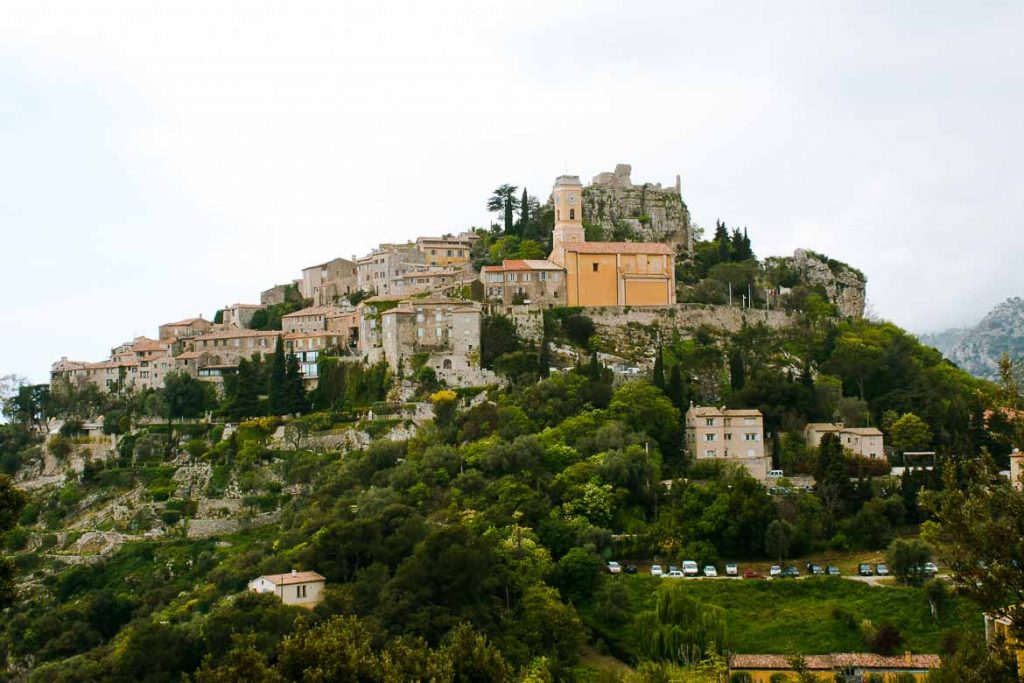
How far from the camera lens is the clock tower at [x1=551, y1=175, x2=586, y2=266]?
76.1m

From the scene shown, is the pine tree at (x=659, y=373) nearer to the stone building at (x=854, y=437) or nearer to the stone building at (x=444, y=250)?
the stone building at (x=854, y=437)

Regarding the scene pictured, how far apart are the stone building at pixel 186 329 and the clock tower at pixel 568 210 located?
25.0m

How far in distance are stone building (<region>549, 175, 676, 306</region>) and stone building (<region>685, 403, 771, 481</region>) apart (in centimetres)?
1485

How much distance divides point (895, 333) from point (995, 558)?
6062 centimetres

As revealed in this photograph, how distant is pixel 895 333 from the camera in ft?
245

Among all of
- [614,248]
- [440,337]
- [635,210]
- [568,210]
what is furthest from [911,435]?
[635,210]

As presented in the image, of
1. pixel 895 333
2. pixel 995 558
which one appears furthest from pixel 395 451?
pixel 995 558

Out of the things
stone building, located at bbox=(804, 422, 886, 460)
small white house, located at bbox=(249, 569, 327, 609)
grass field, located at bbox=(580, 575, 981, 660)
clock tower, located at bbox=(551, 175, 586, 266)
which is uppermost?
clock tower, located at bbox=(551, 175, 586, 266)

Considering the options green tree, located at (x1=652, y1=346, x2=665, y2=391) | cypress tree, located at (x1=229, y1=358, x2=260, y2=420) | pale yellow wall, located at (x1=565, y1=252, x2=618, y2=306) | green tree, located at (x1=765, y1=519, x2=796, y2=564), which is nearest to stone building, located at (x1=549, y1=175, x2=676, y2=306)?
pale yellow wall, located at (x1=565, y1=252, x2=618, y2=306)

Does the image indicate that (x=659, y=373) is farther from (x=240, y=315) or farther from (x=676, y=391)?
(x=240, y=315)

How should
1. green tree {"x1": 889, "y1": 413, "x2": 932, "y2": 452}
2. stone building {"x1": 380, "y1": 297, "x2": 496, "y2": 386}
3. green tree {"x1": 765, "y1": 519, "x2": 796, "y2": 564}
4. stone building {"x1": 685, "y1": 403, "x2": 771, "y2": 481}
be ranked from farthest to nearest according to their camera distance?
1. stone building {"x1": 380, "y1": 297, "x2": 496, "y2": 386}
2. green tree {"x1": 889, "y1": 413, "x2": 932, "y2": 452}
3. stone building {"x1": 685, "y1": 403, "x2": 771, "y2": 481}
4. green tree {"x1": 765, "y1": 519, "x2": 796, "y2": 564}

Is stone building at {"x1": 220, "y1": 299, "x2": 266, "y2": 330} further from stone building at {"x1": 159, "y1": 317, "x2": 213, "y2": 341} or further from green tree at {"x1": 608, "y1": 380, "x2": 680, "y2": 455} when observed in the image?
green tree at {"x1": 608, "y1": 380, "x2": 680, "y2": 455}

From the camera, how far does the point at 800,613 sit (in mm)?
44438

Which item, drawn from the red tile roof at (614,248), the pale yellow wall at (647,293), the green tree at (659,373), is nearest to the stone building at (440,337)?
the red tile roof at (614,248)
